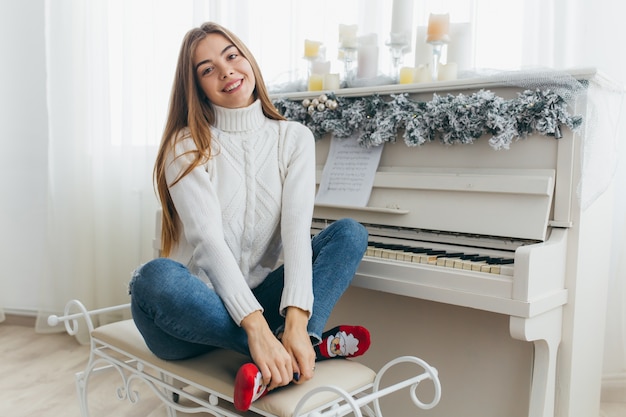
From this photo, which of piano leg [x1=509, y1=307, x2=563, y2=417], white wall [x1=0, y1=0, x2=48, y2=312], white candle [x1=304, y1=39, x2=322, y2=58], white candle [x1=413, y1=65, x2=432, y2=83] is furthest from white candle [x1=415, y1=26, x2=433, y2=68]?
white wall [x1=0, y1=0, x2=48, y2=312]

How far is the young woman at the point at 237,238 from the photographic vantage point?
1.26 m

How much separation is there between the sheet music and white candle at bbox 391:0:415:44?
346 millimetres

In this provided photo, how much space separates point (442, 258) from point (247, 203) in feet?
1.62

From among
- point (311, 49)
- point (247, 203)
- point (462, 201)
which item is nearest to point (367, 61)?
point (311, 49)

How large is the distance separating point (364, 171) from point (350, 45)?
0.46m

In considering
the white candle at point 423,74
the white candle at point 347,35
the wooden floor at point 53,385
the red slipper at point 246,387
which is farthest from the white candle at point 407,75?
the wooden floor at point 53,385

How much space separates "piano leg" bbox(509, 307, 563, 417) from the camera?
4.66ft

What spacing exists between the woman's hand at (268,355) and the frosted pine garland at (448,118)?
0.75 m

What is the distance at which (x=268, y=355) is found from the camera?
3.94 ft

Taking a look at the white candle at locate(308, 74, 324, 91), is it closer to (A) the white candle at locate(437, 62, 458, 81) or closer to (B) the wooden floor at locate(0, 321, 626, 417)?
(A) the white candle at locate(437, 62, 458, 81)

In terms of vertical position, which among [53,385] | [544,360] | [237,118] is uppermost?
[237,118]

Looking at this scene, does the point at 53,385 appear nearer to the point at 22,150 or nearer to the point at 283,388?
the point at 22,150

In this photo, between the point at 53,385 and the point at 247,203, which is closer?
the point at 247,203

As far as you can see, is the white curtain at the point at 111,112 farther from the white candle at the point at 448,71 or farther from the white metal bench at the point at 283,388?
the white metal bench at the point at 283,388
